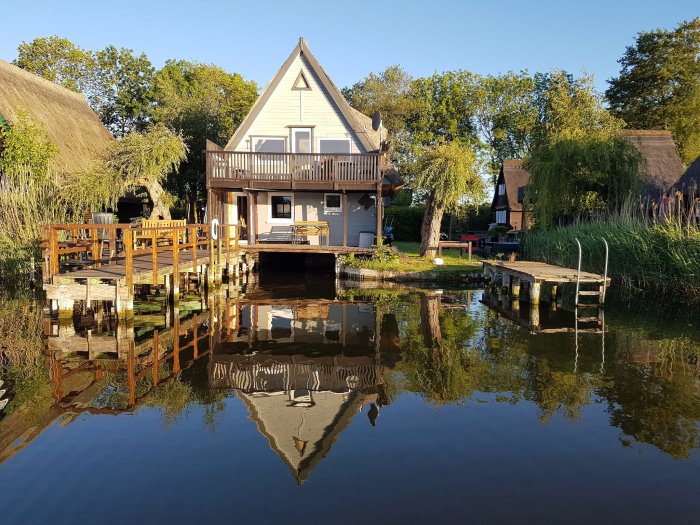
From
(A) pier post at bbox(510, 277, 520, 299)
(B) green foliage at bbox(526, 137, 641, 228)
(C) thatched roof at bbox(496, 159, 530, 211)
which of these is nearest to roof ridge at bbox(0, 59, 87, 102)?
(B) green foliage at bbox(526, 137, 641, 228)

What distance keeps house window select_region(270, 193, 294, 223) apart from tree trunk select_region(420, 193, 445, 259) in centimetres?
624

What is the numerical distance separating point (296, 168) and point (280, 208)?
3257 millimetres

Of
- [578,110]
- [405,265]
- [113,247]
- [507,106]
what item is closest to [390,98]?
[507,106]

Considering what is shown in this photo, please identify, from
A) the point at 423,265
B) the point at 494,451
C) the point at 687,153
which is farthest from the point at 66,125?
the point at 687,153

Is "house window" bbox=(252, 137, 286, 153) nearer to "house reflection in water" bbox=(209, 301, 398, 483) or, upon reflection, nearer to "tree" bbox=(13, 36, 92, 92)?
"house reflection in water" bbox=(209, 301, 398, 483)

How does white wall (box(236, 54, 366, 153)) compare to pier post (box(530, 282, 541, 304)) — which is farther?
white wall (box(236, 54, 366, 153))

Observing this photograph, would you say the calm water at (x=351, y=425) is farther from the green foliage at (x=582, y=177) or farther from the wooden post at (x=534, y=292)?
the green foliage at (x=582, y=177)

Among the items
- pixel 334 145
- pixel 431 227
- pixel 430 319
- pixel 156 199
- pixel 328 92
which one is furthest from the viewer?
pixel 334 145

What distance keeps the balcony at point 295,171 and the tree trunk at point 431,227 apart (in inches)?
95.2

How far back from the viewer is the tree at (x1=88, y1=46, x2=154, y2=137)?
127ft

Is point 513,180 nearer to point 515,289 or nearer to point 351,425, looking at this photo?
point 515,289

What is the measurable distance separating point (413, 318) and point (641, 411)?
6.44 meters

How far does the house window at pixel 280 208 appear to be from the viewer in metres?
24.1

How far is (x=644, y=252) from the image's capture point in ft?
50.0
